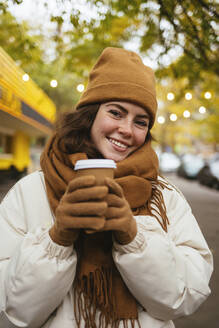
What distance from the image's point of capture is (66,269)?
1359 millimetres

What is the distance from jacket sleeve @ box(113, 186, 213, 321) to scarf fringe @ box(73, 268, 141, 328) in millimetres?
136

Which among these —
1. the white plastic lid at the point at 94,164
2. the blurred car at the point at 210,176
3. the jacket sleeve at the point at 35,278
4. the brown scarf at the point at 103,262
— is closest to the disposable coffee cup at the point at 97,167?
the white plastic lid at the point at 94,164

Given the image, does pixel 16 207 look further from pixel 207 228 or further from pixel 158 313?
pixel 207 228

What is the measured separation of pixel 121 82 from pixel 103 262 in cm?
106

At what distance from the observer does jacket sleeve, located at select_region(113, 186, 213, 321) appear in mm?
1363

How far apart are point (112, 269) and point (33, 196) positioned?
584 millimetres

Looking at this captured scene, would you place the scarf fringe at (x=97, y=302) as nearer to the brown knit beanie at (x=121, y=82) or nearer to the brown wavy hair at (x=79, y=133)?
the brown wavy hair at (x=79, y=133)

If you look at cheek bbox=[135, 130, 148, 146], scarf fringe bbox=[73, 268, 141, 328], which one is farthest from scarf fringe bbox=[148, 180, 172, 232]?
scarf fringe bbox=[73, 268, 141, 328]

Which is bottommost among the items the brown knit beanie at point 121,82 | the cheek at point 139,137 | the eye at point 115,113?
the cheek at point 139,137

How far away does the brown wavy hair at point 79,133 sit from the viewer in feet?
6.28

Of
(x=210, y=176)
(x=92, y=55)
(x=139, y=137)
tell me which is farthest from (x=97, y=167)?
(x=210, y=176)

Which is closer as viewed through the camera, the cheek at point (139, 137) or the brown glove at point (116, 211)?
the brown glove at point (116, 211)

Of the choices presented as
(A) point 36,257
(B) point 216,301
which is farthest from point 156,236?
(B) point 216,301

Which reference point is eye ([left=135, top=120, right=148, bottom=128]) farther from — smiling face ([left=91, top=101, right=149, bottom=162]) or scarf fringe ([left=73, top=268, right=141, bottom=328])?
scarf fringe ([left=73, top=268, right=141, bottom=328])
